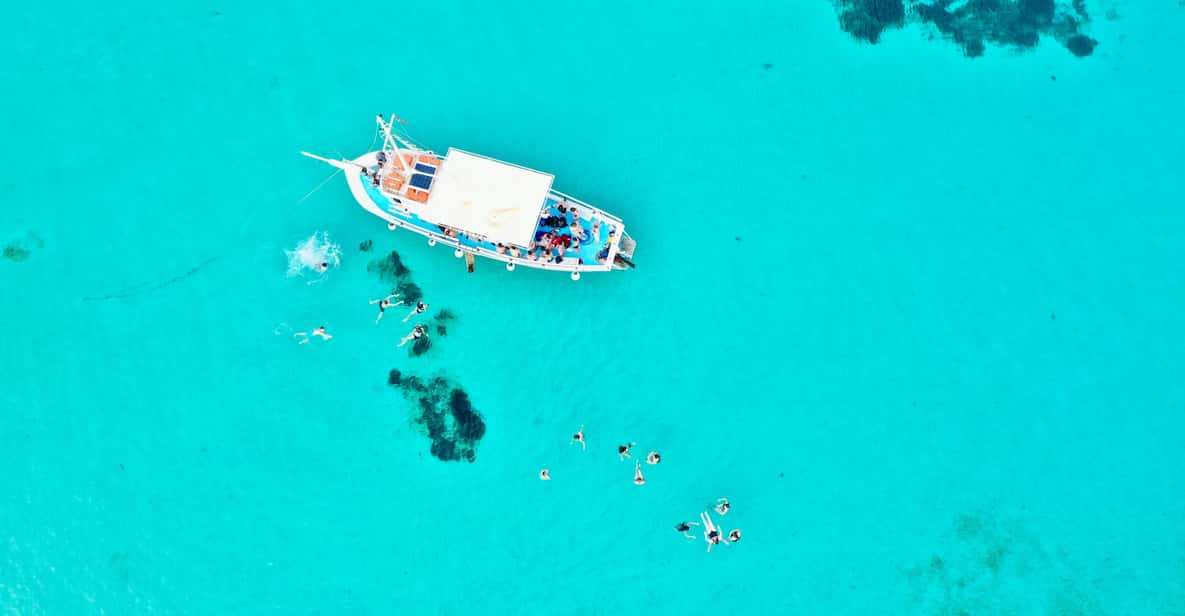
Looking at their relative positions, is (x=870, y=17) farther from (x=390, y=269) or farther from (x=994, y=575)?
Answer: (x=994, y=575)

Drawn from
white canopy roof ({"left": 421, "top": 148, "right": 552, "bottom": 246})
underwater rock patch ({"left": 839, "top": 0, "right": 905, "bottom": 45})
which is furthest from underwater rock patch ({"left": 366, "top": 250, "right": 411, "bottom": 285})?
underwater rock patch ({"left": 839, "top": 0, "right": 905, "bottom": 45})

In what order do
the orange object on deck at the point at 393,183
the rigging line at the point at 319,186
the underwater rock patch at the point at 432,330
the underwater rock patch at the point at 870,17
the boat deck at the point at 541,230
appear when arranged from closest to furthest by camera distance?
the orange object on deck at the point at 393,183
the boat deck at the point at 541,230
the underwater rock patch at the point at 432,330
the rigging line at the point at 319,186
the underwater rock patch at the point at 870,17

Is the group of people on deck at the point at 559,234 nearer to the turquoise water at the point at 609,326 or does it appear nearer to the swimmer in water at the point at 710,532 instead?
the turquoise water at the point at 609,326

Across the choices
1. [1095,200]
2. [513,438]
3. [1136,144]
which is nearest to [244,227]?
[513,438]

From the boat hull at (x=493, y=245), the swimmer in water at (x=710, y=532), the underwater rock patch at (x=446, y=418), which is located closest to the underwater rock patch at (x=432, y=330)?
the underwater rock patch at (x=446, y=418)

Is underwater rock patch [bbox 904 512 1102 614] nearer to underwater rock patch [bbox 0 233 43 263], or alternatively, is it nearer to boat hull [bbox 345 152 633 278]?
A: boat hull [bbox 345 152 633 278]

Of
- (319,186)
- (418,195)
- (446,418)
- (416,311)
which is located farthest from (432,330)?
(319,186)
